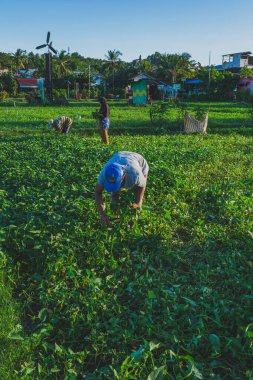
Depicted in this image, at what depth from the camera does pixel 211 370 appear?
2.63 m

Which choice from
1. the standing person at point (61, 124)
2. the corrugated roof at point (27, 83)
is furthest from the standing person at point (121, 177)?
the corrugated roof at point (27, 83)

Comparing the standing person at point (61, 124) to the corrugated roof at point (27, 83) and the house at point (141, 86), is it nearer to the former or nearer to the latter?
the house at point (141, 86)

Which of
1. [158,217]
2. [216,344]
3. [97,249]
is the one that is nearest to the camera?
[216,344]

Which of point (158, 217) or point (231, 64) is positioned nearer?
point (158, 217)

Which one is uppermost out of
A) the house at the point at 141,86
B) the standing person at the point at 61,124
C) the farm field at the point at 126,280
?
the house at the point at 141,86

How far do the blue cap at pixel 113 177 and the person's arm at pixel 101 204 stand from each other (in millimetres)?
412

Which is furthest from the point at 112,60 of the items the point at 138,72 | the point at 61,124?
the point at 61,124

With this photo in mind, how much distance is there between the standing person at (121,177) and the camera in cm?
399

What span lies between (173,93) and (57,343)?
42.0 m

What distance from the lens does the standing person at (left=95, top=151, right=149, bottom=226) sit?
3990 mm

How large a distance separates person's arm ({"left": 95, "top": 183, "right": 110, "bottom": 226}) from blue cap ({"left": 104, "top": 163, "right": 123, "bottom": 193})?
412 mm

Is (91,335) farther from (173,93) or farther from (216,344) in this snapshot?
(173,93)

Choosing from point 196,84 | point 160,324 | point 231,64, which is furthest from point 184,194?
point 231,64

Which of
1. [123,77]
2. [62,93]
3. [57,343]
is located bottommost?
[57,343]
